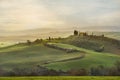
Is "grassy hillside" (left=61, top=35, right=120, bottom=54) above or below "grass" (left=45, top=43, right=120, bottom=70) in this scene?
above

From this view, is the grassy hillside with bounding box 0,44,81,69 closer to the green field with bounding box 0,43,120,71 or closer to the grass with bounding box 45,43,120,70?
the green field with bounding box 0,43,120,71

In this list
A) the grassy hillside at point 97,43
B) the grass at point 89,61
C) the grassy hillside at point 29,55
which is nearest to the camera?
the grassy hillside at point 29,55

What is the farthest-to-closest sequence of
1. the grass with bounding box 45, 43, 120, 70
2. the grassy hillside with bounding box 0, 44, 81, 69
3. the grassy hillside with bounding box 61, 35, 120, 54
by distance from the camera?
the grassy hillside with bounding box 61, 35, 120, 54 → the grass with bounding box 45, 43, 120, 70 → the grassy hillside with bounding box 0, 44, 81, 69

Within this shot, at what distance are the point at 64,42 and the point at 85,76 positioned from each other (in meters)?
4.21

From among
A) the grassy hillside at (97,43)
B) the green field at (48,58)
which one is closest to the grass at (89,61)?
the green field at (48,58)

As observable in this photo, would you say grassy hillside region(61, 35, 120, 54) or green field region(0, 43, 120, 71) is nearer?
green field region(0, 43, 120, 71)

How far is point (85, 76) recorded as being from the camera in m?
35.2

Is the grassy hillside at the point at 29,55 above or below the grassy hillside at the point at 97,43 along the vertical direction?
below

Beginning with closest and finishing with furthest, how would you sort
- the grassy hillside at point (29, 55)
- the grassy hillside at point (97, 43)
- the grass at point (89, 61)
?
the grassy hillside at point (29, 55)
the grass at point (89, 61)
the grassy hillside at point (97, 43)

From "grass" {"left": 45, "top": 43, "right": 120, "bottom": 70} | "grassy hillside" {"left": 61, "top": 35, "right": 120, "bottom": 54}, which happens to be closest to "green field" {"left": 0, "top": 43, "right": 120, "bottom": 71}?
"grass" {"left": 45, "top": 43, "right": 120, "bottom": 70}

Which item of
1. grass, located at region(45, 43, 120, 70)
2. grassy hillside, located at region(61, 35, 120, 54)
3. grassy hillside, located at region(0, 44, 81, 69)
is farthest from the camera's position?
grassy hillside, located at region(61, 35, 120, 54)

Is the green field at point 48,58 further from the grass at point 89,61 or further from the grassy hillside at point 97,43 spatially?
the grassy hillside at point 97,43

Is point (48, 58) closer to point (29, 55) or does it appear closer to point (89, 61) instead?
point (29, 55)

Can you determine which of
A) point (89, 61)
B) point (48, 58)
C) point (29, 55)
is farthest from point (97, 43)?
point (29, 55)
